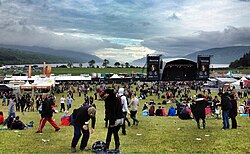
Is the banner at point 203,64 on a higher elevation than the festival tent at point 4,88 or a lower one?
higher

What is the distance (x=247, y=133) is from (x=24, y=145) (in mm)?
7631

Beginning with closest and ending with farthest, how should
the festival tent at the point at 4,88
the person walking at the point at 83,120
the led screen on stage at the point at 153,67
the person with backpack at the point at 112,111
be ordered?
the person with backpack at the point at 112,111 < the person walking at the point at 83,120 < the festival tent at the point at 4,88 < the led screen on stage at the point at 153,67

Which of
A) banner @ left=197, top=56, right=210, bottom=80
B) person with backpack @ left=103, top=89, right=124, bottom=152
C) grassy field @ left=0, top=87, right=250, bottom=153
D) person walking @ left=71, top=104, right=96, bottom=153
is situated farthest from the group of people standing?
banner @ left=197, top=56, right=210, bottom=80

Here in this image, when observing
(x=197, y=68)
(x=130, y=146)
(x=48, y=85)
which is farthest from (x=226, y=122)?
(x=197, y=68)

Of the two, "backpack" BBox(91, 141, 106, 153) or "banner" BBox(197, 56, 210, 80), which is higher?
"banner" BBox(197, 56, 210, 80)

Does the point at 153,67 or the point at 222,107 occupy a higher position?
the point at 153,67

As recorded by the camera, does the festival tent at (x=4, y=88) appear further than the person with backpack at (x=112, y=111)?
Yes

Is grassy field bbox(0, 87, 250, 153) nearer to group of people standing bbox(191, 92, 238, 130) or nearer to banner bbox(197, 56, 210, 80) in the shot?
group of people standing bbox(191, 92, 238, 130)

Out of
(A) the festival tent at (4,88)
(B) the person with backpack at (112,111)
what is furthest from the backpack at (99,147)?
(A) the festival tent at (4,88)

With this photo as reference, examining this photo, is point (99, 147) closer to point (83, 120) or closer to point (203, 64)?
point (83, 120)

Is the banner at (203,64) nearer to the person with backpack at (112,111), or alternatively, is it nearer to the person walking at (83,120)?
the person with backpack at (112,111)

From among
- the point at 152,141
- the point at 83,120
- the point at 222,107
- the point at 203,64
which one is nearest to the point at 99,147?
the point at 83,120

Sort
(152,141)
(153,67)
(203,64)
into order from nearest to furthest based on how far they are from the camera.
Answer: (152,141) < (153,67) < (203,64)

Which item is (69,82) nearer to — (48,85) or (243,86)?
(48,85)
